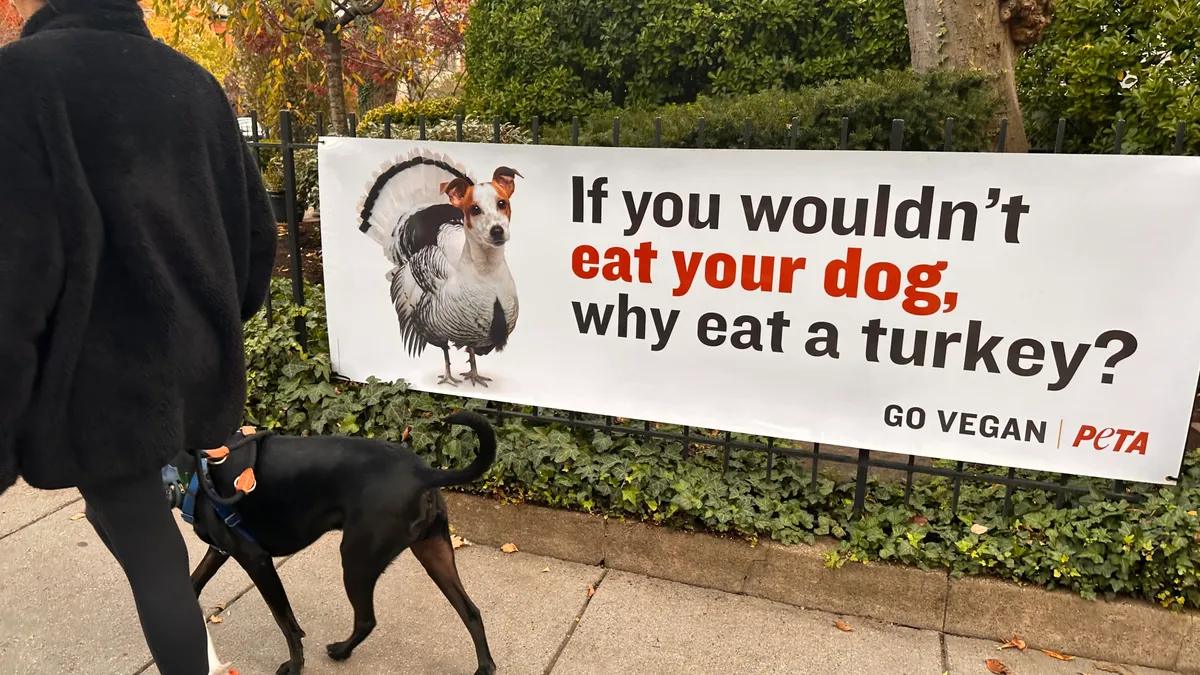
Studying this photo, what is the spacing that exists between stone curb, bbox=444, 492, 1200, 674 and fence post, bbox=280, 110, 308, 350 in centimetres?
132

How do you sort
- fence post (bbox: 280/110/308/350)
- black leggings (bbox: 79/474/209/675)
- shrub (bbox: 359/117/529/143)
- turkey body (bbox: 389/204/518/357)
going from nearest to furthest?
black leggings (bbox: 79/474/209/675), turkey body (bbox: 389/204/518/357), fence post (bbox: 280/110/308/350), shrub (bbox: 359/117/529/143)

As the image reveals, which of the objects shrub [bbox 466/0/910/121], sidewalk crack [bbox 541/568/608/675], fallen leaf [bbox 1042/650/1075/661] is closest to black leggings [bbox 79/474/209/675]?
sidewalk crack [bbox 541/568/608/675]

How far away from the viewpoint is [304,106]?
1590 centimetres

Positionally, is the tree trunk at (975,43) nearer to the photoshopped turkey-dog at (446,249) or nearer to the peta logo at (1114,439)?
the peta logo at (1114,439)

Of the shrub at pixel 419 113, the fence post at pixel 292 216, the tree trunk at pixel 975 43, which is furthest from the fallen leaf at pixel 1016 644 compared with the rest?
the shrub at pixel 419 113

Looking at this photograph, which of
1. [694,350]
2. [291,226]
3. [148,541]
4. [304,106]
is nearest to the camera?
[148,541]

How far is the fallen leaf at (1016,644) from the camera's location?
117 inches

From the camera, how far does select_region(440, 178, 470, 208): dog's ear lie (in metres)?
3.51

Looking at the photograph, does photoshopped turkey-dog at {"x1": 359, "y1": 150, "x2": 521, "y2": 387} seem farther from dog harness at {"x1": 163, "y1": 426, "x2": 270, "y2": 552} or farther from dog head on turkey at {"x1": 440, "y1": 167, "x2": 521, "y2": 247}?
dog harness at {"x1": 163, "y1": 426, "x2": 270, "y2": 552}

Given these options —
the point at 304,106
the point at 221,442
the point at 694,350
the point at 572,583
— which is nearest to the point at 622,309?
the point at 694,350

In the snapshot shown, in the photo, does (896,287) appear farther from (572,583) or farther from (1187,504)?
(572,583)

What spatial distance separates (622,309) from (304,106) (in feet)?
47.9

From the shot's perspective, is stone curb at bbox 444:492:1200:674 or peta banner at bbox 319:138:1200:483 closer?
peta banner at bbox 319:138:1200:483

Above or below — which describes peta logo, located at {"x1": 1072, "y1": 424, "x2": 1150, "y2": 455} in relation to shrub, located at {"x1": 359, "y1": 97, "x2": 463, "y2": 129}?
below
